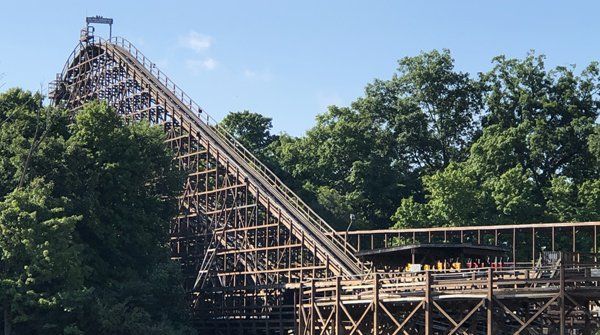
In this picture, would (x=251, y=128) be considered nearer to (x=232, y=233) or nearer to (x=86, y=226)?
(x=232, y=233)

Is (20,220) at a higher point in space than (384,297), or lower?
higher

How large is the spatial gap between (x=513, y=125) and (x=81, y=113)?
1544 inches

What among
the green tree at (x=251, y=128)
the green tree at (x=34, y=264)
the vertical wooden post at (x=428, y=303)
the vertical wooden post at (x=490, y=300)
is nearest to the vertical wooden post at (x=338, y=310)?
the vertical wooden post at (x=428, y=303)

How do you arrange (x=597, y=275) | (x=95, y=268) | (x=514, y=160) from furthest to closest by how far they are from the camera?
(x=514, y=160) < (x=95, y=268) < (x=597, y=275)

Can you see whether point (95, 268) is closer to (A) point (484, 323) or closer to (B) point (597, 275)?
(A) point (484, 323)

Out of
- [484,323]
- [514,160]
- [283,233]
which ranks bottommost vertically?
[484,323]

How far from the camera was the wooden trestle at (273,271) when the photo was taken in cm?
4400

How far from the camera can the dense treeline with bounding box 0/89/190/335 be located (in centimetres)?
5206

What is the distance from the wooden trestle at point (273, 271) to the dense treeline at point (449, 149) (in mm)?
13839

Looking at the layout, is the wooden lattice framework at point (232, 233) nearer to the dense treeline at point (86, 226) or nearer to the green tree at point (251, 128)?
the dense treeline at point (86, 226)

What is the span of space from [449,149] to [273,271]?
37.0 metres

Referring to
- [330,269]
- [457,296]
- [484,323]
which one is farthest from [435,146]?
[457,296]

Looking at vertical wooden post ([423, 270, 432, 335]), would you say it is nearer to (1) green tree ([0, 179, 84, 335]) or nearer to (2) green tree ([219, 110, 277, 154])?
(1) green tree ([0, 179, 84, 335])

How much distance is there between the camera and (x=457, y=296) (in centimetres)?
4381
